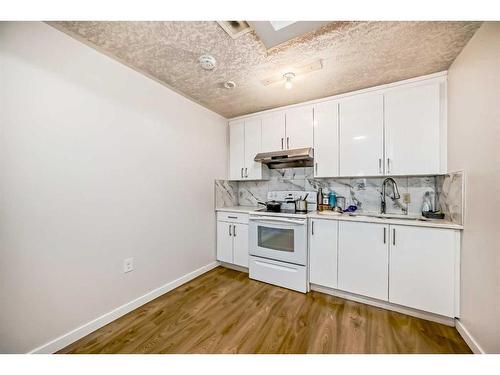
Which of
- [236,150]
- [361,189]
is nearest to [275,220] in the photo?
[361,189]

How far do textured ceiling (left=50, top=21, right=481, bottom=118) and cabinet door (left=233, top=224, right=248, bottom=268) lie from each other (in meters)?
1.78

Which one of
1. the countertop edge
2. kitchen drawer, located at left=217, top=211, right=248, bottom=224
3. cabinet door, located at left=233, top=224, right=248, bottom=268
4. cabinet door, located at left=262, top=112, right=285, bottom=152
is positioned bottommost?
cabinet door, located at left=233, top=224, right=248, bottom=268

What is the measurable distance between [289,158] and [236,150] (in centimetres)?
90

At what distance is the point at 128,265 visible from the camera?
1.76m

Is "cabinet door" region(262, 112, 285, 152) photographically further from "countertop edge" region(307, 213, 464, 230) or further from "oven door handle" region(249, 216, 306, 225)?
"countertop edge" region(307, 213, 464, 230)

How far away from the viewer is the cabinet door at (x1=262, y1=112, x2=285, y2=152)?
263 centimetres

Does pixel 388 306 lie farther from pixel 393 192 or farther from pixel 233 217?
pixel 233 217

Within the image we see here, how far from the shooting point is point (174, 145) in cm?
220

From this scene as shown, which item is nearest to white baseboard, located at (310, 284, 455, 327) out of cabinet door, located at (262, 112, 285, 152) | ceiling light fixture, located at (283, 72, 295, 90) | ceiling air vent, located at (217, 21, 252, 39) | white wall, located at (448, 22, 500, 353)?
white wall, located at (448, 22, 500, 353)

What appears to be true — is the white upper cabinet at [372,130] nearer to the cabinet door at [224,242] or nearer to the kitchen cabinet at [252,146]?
the kitchen cabinet at [252,146]

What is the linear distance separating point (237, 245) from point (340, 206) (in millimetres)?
1494

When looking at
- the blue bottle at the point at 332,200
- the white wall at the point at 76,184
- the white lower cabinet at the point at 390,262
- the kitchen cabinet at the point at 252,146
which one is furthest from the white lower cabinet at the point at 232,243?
the blue bottle at the point at 332,200

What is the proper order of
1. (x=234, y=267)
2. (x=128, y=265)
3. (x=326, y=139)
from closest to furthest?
(x=128, y=265) < (x=326, y=139) < (x=234, y=267)
